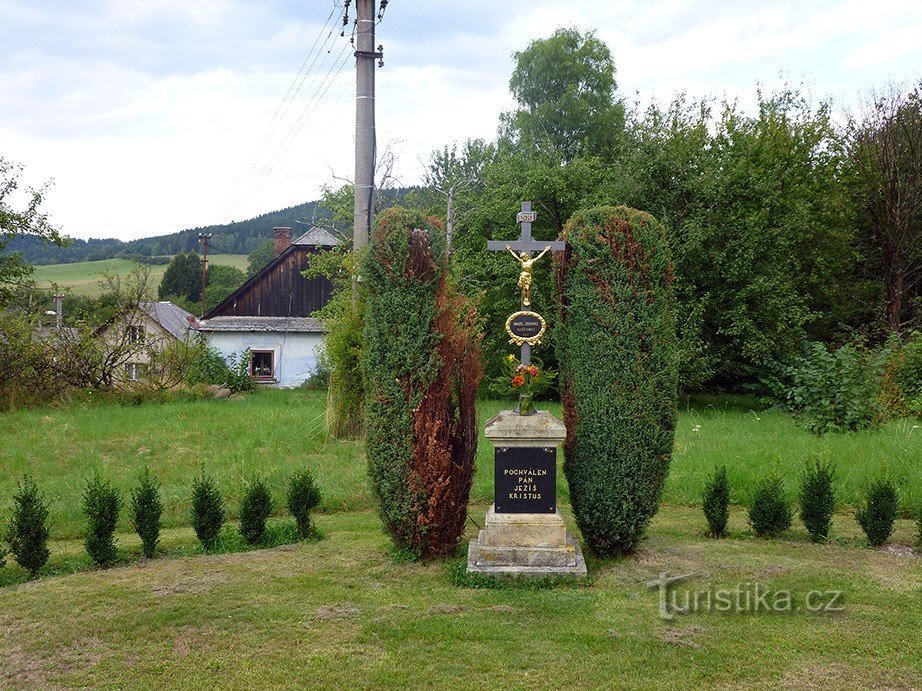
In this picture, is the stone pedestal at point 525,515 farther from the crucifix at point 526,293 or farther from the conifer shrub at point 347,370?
the conifer shrub at point 347,370

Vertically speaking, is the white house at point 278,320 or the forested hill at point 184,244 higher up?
the forested hill at point 184,244

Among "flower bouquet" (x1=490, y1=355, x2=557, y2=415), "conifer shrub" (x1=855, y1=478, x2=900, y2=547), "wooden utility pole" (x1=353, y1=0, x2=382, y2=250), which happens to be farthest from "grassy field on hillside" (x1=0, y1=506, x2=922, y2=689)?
"wooden utility pole" (x1=353, y1=0, x2=382, y2=250)

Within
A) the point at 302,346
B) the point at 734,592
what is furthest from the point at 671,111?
the point at 734,592

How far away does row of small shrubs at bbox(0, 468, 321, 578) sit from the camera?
704 centimetres

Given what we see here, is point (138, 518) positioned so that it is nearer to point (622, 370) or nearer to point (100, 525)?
point (100, 525)

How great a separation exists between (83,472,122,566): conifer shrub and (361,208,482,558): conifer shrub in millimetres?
2661

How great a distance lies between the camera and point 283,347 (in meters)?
28.8

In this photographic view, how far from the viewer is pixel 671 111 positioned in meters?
24.7

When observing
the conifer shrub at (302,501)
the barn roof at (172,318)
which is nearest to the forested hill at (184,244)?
the barn roof at (172,318)

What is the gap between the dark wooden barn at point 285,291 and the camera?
29.0 m

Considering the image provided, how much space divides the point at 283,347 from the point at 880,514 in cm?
2389

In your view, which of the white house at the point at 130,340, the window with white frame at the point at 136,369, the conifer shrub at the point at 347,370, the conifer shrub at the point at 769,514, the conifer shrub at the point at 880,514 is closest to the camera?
the conifer shrub at the point at 880,514

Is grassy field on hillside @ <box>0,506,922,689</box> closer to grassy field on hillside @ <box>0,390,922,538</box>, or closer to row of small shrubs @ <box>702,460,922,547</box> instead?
row of small shrubs @ <box>702,460,922,547</box>

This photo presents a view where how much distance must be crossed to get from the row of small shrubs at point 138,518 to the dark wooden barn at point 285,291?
69.8ft
